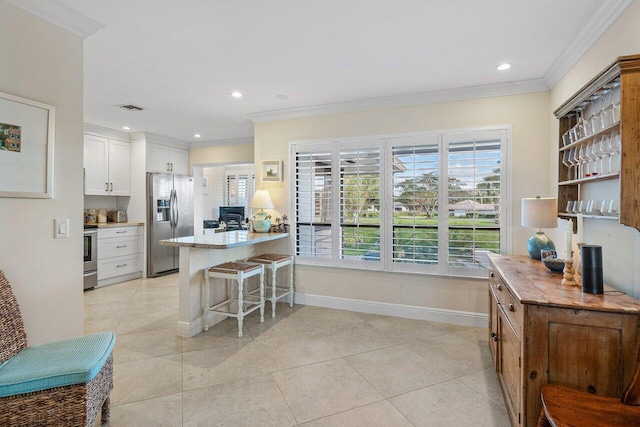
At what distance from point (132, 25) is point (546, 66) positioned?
3.34 metres

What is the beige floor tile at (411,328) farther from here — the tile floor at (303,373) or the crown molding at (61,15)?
the crown molding at (61,15)

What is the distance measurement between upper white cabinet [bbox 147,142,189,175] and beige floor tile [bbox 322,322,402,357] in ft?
14.2

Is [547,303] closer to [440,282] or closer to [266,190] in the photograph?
[440,282]

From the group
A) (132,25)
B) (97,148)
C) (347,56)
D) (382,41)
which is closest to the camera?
(132,25)

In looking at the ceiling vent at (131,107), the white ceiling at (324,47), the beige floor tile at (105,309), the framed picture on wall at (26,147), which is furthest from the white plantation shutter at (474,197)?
the beige floor tile at (105,309)

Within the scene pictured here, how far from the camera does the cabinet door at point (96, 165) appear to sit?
4892 millimetres

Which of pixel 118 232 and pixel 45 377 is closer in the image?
pixel 45 377

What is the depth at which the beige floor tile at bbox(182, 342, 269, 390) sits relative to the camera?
233 cm

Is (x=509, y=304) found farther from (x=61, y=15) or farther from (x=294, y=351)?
(x=61, y=15)

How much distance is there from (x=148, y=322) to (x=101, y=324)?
470 mm

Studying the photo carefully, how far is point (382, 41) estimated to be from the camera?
7.80 feet

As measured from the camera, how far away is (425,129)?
3.50 metres

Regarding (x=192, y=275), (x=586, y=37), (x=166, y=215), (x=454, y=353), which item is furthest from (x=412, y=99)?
(x=166, y=215)

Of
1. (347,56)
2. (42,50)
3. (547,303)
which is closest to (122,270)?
(42,50)
